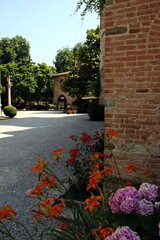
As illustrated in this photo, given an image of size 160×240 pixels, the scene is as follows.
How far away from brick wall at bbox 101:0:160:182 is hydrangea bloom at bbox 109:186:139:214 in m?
1.53

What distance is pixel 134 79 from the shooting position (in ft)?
10.4

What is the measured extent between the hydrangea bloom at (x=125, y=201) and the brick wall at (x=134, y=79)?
1.53 meters

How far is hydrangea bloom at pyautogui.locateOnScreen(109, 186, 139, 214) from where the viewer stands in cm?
167

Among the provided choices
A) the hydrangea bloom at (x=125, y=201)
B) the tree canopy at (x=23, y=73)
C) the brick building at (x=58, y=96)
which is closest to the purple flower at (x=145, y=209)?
the hydrangea bloom at (x=125, y=201)

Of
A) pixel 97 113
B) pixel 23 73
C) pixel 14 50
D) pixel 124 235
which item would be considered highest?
pixel 14 50

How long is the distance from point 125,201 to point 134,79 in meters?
1.85

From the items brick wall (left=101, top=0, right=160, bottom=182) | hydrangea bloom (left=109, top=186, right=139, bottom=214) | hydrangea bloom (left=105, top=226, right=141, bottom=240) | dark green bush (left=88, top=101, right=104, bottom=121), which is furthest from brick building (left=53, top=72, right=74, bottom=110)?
hydrangea bloom (left=105, top=226, right=141, bottom=240)

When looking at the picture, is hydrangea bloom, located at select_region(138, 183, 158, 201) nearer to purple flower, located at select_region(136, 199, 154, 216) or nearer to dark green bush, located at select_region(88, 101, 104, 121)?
purple flower, located at select_region(136, 199, 154, 216)

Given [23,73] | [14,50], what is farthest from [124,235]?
[14,50]

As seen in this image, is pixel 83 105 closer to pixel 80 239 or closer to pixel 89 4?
A: pixel 89 4

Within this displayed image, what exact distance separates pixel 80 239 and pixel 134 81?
1.95 metres

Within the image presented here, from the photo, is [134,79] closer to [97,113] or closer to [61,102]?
[97,113]

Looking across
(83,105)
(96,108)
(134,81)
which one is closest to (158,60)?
(134,81)

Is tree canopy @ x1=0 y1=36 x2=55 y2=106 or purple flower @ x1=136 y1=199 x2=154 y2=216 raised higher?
tree canopy @ x1=0 y1=36 x2=55 y2=106
